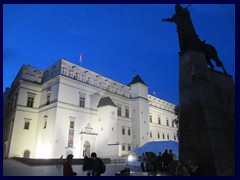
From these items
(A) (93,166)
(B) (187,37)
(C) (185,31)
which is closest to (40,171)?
(A) (93,166)

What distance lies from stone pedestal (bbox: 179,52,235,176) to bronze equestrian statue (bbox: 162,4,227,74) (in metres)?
0.48

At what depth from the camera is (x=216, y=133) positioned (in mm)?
7508

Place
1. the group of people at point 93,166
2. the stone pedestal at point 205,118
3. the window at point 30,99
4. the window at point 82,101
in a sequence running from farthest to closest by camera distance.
Answer: the window at point 82,101 → the window at point 30,99 → the stone pedestal at point 205,118 → the group of people at point 93,166

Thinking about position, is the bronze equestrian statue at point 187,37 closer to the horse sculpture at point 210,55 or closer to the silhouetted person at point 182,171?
the horse sculpture at point 210,55

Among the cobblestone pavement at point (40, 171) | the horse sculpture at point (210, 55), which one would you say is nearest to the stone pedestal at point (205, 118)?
the horse sculpture at point (210, 55)

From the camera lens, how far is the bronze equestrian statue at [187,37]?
9.40 metres

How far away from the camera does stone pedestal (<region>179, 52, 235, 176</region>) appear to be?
7148mm

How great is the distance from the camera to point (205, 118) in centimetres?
753

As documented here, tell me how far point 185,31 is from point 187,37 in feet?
1.27

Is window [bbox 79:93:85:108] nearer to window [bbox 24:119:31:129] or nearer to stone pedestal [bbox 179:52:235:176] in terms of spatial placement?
window [bbox 24:119:31:129]

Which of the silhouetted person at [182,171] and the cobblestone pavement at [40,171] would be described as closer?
the silhouetted person at [182,171]

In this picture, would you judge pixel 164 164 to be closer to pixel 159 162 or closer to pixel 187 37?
pixel 159 162

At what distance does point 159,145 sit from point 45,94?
58.9 ft

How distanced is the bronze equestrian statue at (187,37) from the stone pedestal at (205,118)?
0.48m
